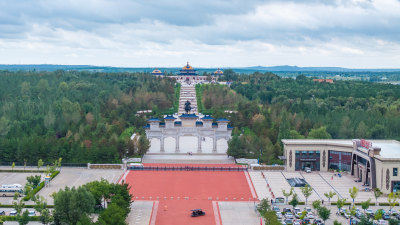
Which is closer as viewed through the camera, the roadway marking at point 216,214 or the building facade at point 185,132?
the roadway marking at point 216,214

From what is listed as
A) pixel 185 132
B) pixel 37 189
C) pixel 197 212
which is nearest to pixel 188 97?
pixel 185 132

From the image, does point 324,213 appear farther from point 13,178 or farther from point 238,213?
point 13,178

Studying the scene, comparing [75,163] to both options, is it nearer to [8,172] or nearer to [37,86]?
[8,172]

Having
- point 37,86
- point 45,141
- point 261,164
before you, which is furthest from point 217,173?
point 37,86

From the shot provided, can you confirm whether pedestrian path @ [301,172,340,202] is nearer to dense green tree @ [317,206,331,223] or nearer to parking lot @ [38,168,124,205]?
dense green tree @ [317,206,331,223]

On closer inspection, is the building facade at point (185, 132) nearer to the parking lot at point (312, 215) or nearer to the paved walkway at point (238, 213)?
the paved walkway at point (238, 213)

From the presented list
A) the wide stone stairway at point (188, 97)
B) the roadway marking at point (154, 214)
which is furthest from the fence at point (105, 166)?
the wide stone stairway at point (188, 97)

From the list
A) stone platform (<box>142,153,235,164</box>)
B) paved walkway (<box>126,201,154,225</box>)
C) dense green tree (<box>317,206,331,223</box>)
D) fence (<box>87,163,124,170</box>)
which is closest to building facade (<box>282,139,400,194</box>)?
stone platform (<box>142,153,235,164</box>)
